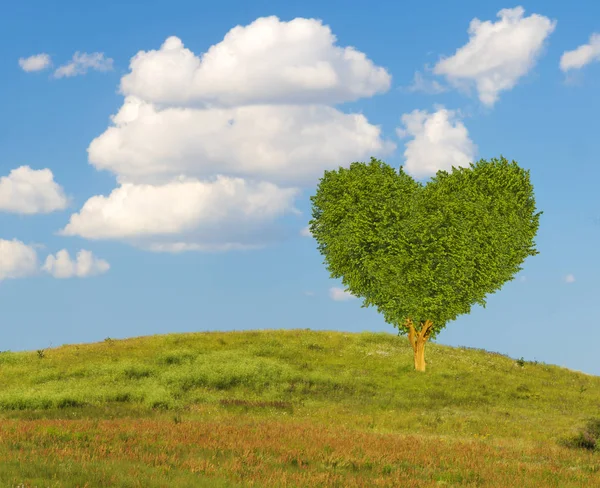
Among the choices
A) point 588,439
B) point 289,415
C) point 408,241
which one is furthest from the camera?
point 408,241

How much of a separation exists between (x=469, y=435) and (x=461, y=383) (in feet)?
65.0

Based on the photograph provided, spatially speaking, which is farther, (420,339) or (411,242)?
(420,339)

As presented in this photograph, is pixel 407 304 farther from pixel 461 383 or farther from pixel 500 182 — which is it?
pixel 500 182

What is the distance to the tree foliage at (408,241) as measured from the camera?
46.0 meters

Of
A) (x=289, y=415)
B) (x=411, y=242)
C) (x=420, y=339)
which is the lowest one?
(x=289, y=415)

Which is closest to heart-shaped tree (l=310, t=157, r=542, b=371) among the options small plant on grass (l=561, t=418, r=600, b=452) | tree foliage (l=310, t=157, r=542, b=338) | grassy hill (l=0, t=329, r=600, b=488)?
tree foliage (l=310, t=157, r=542, b=338)

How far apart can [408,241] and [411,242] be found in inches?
15.2

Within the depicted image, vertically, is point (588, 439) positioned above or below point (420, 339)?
below

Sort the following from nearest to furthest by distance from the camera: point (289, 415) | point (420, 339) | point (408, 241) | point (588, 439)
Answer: point (588, 439) < point (289, 415) < point (408, 241) < point (420, 339)

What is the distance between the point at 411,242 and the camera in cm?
4622

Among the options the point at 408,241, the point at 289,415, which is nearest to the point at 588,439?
the point at 289,415

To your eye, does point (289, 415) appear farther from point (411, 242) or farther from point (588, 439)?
point (411, 242)

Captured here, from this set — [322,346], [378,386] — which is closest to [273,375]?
Result: [378,386]

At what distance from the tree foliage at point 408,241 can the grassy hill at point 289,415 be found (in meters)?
5.62
